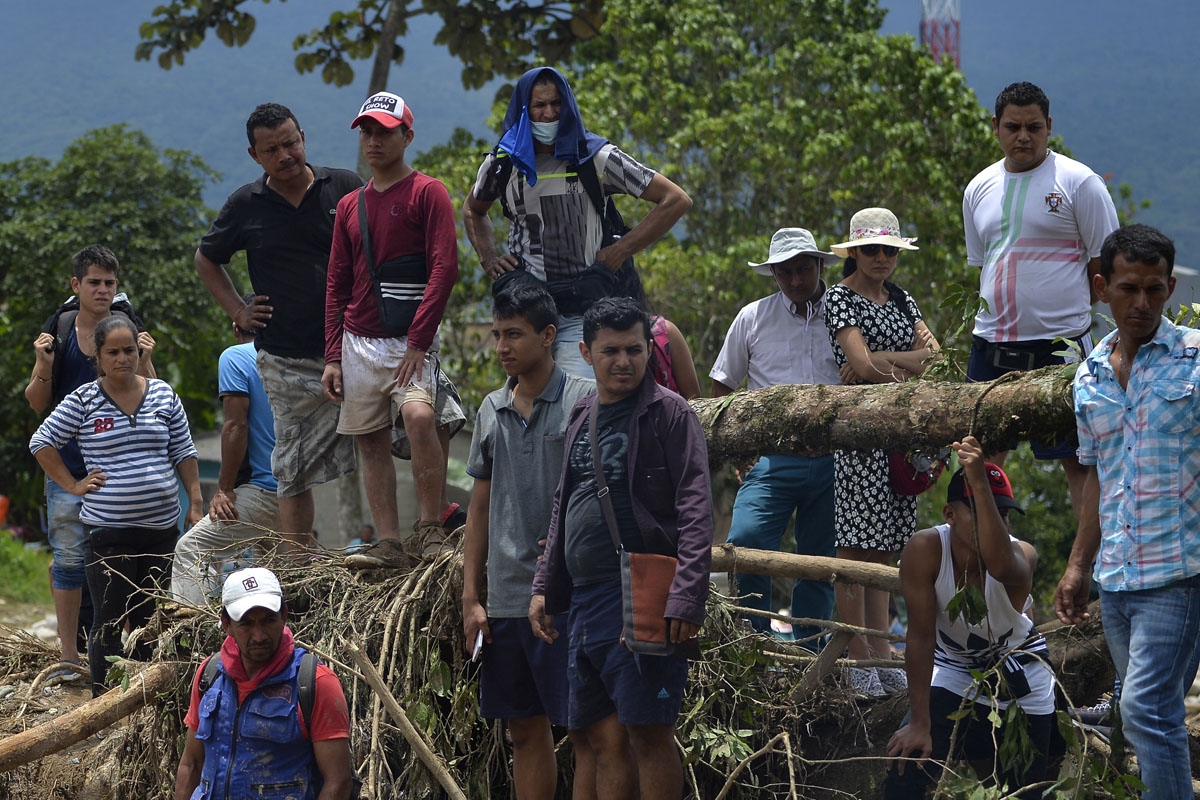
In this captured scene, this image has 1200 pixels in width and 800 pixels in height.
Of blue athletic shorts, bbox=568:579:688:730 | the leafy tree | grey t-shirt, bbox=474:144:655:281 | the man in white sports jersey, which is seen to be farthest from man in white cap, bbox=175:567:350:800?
the leafy tree

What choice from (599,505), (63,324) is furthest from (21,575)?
(599,505)

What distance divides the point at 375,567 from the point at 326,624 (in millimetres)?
363

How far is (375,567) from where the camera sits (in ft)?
19.4

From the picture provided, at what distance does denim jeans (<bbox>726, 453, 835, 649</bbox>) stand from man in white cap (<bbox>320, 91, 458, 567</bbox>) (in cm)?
145

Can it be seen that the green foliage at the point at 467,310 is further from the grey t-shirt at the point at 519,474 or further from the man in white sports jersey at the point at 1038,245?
the grey t-shirt at the point at 519,474

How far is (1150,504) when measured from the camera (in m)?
3.87

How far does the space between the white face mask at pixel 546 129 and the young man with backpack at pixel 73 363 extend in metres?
2.49

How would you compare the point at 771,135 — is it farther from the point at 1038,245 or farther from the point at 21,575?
the point at 1038,245

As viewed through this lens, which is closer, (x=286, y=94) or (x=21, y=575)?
(x=21, y=575)

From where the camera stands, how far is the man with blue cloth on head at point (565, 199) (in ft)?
17.8

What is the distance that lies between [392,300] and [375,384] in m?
0.37

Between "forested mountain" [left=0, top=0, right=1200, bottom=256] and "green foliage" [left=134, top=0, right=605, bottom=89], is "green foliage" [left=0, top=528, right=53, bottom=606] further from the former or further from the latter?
"forested mountain" [left=0, top=0, right=1200, bottom=256]

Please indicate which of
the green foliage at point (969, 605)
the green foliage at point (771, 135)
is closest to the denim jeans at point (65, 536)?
the green foliage at point (969, 605)

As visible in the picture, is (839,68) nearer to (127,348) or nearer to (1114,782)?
(127,348)
